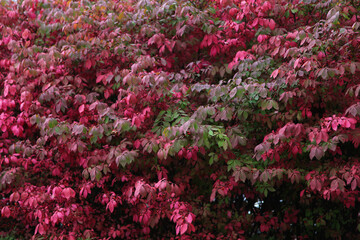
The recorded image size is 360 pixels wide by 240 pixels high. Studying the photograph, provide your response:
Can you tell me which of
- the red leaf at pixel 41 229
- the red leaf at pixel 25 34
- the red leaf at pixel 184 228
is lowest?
the red leaf at pixel 41 229

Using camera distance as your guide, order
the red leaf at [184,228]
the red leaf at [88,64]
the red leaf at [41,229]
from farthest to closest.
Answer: the red leaf at [88,64] < the red leaf at [41,229] < the red leaf at [184,228]

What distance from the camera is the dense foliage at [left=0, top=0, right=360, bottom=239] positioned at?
405 cm

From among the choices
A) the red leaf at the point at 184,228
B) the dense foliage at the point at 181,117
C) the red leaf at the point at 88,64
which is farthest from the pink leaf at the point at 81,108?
the red leaf at the point at 184,228

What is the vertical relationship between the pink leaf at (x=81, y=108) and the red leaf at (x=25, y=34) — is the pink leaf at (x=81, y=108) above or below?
below

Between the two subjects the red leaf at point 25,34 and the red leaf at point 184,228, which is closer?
the red leaf at point 184,228

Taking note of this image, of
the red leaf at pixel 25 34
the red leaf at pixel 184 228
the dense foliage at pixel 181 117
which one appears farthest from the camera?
the red leaf at pixel 25 34

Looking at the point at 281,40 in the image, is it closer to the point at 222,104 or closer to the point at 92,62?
the point at 222,104

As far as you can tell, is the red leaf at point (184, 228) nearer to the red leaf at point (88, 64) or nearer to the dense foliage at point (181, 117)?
the dense foliage at point (181, 117)

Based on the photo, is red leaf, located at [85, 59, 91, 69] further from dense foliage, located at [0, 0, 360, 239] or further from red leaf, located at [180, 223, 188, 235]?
red leaf, located at [180, 223, 188, 235]

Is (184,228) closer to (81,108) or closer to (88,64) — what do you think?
(81,108)

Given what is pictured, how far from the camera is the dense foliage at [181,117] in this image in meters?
4.05

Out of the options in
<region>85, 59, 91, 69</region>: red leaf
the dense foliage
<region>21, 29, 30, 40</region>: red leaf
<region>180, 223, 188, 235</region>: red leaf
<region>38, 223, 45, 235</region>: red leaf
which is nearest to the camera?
<region>180, 223, 188, 235</region>: red leaf

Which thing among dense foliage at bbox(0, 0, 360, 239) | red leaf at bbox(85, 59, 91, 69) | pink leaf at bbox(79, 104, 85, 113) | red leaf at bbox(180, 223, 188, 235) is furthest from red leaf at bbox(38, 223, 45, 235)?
red leaf at bbox(85, 59, 91, 69)

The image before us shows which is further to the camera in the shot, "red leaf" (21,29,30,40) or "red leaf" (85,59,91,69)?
"red leaf" (21,29,30,40)
